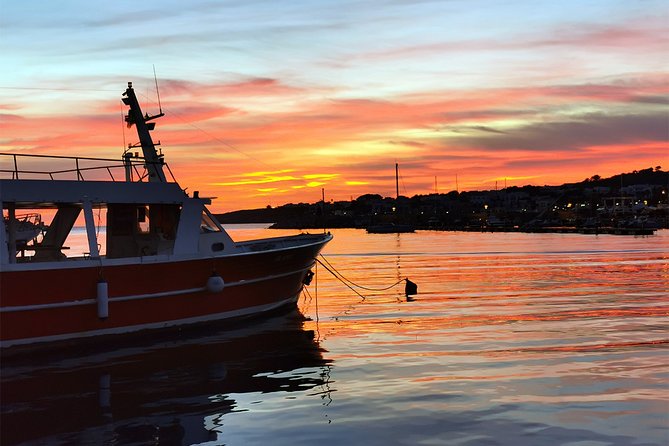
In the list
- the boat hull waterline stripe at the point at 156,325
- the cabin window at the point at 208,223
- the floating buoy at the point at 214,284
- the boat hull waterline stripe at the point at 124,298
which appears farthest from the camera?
the cabin window at the point at 208,223

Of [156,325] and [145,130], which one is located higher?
[145,130]

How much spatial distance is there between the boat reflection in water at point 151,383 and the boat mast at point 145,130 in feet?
14.8

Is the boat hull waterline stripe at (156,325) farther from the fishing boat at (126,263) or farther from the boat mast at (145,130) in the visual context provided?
the boat mast at (145,130)

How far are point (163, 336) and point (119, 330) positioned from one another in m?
1.16

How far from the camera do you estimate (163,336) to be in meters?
15.9

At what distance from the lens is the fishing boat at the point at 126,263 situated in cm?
1402

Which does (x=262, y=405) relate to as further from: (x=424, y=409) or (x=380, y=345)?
(x=380, y=345)

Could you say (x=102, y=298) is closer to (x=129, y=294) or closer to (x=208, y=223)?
(x=129, y=294)

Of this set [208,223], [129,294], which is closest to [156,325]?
[129,294]

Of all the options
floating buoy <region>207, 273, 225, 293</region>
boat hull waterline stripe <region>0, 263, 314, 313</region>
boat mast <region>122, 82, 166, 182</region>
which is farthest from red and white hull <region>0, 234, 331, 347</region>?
boat mast <region>122, 82, 166, 182</region>

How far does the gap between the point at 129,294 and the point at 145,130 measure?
522 centimetres

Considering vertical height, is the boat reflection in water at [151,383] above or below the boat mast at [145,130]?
below

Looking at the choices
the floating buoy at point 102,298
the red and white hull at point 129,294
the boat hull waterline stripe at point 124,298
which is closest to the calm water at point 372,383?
the red and white hull at point 129,294

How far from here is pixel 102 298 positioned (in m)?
14.4
